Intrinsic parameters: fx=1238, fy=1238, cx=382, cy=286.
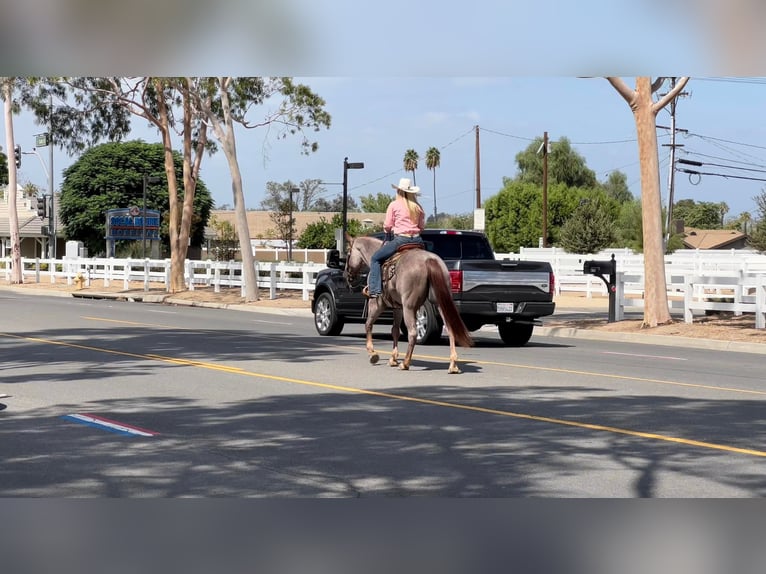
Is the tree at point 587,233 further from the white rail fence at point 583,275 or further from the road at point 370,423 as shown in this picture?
the road at point 370,423

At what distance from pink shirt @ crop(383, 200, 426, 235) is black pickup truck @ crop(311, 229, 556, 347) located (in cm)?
406

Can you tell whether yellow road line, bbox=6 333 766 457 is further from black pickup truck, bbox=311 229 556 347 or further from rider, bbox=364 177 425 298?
black pickup truck, bbox=311 229 556 347

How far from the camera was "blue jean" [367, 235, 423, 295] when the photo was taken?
55.3 ft

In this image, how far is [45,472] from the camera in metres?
9.45

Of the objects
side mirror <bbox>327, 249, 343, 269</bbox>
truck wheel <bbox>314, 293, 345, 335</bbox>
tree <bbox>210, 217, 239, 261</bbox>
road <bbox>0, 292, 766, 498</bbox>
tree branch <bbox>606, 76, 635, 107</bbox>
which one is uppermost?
tree branch <bbox>606, 76, 635, 107</bbox>

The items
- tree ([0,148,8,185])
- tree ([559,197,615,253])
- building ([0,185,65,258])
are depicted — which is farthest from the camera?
tree ([0,148,8,185])

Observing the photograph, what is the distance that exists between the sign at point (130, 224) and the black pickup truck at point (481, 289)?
42949 millimetres

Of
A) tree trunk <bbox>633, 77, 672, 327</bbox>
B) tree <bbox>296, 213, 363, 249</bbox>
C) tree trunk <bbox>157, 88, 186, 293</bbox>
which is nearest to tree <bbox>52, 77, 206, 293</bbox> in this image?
tree trunk <bbox>157, 88, 186, 293</bbox>

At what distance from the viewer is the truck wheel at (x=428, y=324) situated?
21.1 metres

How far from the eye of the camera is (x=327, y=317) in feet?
77.2

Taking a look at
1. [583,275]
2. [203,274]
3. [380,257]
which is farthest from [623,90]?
[203,274]
